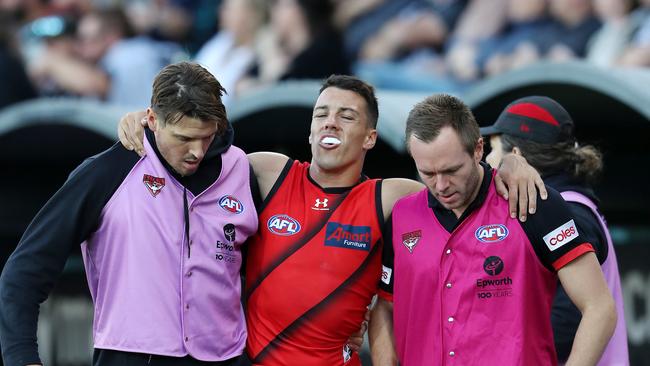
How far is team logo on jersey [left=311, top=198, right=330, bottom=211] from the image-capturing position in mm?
4562

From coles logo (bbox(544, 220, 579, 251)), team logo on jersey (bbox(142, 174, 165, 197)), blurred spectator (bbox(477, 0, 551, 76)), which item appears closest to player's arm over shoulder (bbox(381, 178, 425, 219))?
coles logo (bbox(544, 220, 579, 251))

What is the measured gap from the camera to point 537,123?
15.6 ft

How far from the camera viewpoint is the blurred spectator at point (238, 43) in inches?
371

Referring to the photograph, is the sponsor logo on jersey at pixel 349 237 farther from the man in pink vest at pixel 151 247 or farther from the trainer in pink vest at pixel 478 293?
the man in pink vest at pixel 151 247

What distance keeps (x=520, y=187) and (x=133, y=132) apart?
145 centimetres

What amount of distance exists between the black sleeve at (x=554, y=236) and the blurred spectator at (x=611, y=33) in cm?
423

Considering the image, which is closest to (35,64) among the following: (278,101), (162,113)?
(278,101)

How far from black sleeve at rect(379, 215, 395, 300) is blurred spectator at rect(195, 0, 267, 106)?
16.2 feet

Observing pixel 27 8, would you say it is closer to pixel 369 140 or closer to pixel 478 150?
pixel 369 140

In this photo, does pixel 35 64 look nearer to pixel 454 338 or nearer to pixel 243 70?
pixel 243 70

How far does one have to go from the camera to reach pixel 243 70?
30.8 feet

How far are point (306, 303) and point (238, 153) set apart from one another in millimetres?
655

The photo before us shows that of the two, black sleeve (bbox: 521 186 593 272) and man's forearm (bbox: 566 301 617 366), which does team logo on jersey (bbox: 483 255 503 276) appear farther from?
man's forearm (bbox: 566 301 617 366)

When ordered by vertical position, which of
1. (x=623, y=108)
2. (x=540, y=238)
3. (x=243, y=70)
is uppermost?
(x=243, y=70)
